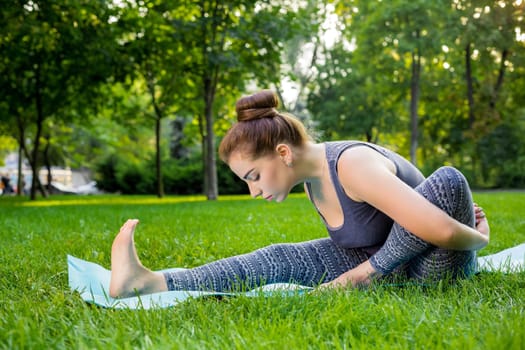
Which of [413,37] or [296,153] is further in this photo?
[413,37]

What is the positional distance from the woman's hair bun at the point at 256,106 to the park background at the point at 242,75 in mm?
621

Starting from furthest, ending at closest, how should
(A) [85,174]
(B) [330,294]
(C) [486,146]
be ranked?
(A) [85,174] → (C) [486,146] → (B) [330,294]

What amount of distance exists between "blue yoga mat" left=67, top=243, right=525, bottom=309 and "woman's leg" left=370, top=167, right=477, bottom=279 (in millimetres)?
424

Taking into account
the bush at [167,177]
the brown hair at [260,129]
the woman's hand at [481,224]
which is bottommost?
the bush at [167,177]

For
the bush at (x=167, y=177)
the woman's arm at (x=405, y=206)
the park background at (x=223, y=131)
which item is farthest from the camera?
the bush at (x=167, y=177)

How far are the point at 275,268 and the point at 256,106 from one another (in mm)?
899

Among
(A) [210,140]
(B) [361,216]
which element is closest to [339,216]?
(B) [361,216]

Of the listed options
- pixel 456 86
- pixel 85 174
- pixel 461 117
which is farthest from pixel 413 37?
pixel 85 174

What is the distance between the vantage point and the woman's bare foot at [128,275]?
8.89ft

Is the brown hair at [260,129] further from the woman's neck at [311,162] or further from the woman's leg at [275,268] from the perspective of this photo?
the woman's leg at [275,268]

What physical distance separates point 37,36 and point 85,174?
44.9 m

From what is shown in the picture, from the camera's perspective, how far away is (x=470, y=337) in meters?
1.63

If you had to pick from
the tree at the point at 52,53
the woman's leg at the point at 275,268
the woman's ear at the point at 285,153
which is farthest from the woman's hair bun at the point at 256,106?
the tree at the point at 52,53

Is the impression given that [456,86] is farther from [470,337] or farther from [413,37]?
[470,337]
